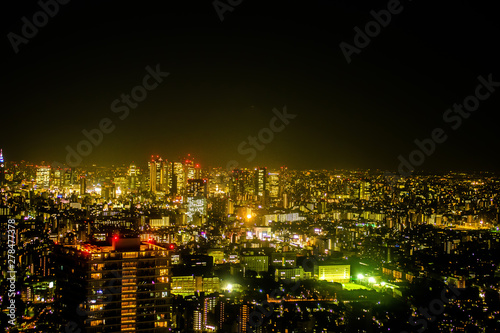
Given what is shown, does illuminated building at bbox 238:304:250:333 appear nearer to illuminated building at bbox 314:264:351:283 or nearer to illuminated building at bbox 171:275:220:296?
illuminated building at bbox 171:275:220:296

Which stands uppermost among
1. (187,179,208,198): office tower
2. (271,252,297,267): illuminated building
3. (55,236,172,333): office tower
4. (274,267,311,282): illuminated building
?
(187,179,208,198): office tower

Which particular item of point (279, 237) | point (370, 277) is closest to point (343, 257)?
point (370, 277)

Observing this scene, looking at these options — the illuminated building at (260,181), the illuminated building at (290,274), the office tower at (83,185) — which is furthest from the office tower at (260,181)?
the illuminated building at (290,274)

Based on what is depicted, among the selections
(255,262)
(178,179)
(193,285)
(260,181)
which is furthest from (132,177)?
(193,285)

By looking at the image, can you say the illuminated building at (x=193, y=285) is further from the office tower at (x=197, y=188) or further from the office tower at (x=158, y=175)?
the office tower at (x=158, y=175)

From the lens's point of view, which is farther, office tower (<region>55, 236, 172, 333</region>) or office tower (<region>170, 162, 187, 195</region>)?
office tower (<region>170, 162, 187, 195</region>)

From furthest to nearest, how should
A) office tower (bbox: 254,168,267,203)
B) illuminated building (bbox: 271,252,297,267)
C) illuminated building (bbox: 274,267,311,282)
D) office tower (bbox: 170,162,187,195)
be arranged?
office tower (bbox: 170,162,187,195), office tower (bbox: 254,168,267,203), illuminated building (bbox: 271,252,297,267), illuminated building (bbox: 274,267,311,282)

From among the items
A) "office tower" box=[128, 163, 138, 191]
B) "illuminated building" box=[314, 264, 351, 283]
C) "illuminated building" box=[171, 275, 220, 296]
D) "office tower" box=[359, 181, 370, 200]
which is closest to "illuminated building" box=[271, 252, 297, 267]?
"illuminated building" box=[314, 264, 351, 283]
